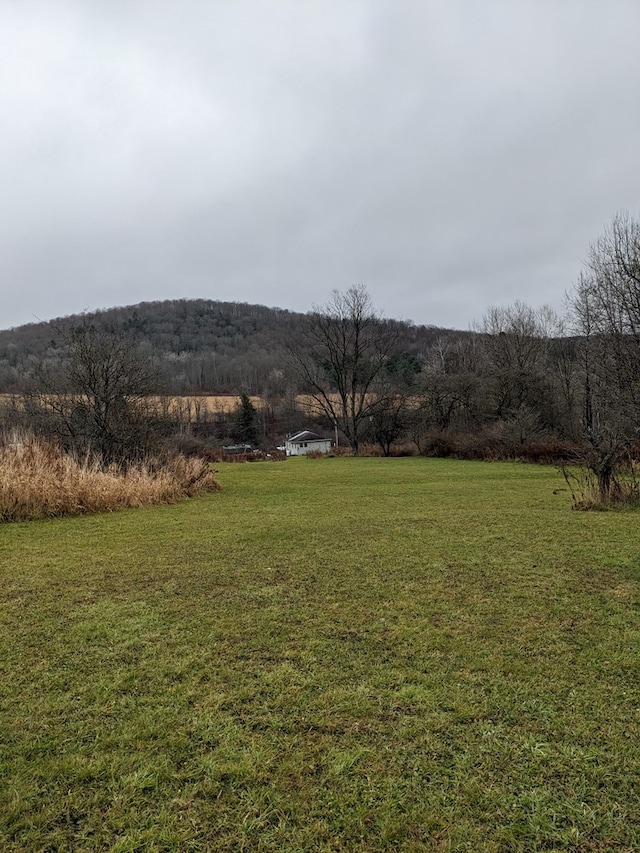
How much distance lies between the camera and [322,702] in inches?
86.6

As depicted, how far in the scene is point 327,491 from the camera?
35.7 ft

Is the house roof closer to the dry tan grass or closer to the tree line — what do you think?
the tree line

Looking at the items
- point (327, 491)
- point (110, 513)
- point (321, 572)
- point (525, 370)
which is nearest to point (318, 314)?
point (525, 370)

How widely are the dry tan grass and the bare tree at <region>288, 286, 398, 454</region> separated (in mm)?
22502

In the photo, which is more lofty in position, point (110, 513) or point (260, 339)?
point (260, 339)

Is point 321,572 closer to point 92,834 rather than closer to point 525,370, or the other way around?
point 92,834

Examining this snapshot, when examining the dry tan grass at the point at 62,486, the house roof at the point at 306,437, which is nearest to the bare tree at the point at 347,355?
the house roof at the point at 306,437

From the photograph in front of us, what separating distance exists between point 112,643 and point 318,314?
31.4m

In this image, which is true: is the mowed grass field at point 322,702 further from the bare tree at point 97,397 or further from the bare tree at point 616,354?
the bare tree at point 97,397

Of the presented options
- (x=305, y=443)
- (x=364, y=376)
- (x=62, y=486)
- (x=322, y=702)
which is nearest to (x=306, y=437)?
(x=305, y=443)

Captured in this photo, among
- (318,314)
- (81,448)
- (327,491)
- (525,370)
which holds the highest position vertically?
(318,314)

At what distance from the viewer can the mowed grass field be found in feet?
5.04

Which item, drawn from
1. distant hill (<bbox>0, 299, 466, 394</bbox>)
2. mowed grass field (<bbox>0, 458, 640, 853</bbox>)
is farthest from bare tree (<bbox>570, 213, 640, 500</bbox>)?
distant hill (<bbox>0, 299, 466, 394</bbox>)

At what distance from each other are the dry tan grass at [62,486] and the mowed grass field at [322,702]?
287 centimetres
